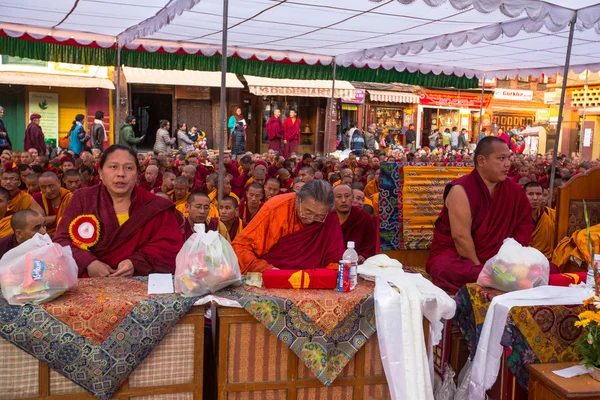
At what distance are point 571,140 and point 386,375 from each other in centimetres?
2410

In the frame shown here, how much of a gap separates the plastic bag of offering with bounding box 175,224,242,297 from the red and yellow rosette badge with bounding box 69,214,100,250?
2.05 ft

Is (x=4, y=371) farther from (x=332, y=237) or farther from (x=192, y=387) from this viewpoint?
(x=332, y=237)

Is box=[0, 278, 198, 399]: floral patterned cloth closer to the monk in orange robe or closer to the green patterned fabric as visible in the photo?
the monk in orange robe

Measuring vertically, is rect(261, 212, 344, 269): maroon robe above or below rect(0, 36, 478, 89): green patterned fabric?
below

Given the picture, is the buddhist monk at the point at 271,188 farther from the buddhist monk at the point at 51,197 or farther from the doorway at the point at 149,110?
the doorway at the point at 149,110

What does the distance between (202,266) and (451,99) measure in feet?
78.3

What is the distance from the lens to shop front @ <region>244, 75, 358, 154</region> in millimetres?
19016

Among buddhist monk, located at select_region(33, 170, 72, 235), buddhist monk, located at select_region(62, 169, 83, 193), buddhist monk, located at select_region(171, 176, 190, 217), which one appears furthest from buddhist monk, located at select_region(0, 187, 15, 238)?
buddhist monk, located at select_region(171, 176, 190, 217)

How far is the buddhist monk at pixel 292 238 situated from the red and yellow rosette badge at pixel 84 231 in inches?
30.6

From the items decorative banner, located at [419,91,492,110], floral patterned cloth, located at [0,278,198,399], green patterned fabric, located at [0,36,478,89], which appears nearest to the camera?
floral patterned cloth, located at [0,278,198,399]

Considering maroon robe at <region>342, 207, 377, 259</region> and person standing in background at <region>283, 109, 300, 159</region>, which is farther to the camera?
person standing in background at <region>283, 109, 300, 159</region>

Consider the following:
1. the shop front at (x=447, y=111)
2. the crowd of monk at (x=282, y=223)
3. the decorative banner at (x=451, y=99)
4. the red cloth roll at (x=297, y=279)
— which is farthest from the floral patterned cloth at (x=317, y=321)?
the decorative banner at (x=451, y=99)

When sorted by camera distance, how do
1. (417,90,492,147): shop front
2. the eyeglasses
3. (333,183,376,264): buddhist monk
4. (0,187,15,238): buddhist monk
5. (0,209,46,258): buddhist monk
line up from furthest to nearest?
(417,90,492,147): shop front
(0,187,15,238): buddhist monk
(333,183,376,264): buddhist monk
(0,209,46,258): buddhist monk
the eyeglasses

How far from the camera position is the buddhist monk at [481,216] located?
3.82m
